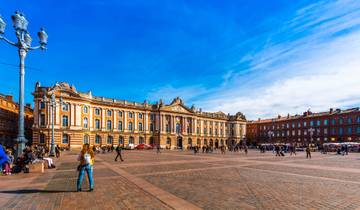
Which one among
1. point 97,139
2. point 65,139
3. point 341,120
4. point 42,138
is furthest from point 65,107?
point 341,120

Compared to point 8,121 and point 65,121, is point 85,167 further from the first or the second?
point 8,121

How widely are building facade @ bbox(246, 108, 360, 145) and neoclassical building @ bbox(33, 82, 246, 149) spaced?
11410 millimetres

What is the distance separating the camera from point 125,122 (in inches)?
2928

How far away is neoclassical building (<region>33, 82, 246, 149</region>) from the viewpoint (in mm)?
58156

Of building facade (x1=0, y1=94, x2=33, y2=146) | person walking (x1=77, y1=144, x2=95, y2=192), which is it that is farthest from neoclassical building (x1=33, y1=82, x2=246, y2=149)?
person walking (x1=77, y1=144, x2=95, y2=192)

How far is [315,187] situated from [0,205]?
36.6 ft

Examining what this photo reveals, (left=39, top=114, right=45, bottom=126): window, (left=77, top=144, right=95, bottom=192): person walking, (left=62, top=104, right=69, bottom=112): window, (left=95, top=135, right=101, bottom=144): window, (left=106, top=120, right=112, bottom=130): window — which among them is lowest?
(left=95, top=135, right=101, bottom=144): window

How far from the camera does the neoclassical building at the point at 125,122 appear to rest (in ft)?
191

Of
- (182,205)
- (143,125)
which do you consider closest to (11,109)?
(143,125)

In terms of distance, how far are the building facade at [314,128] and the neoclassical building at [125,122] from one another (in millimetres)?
11410

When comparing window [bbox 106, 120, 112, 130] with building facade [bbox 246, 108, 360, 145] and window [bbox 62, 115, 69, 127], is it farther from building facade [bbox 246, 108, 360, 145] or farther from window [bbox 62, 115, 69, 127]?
building facade [bbox 246, 108, 360, 145]

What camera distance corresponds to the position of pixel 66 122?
199 ft

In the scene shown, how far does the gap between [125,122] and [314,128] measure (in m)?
65.9

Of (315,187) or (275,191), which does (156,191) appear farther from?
(315,187)
